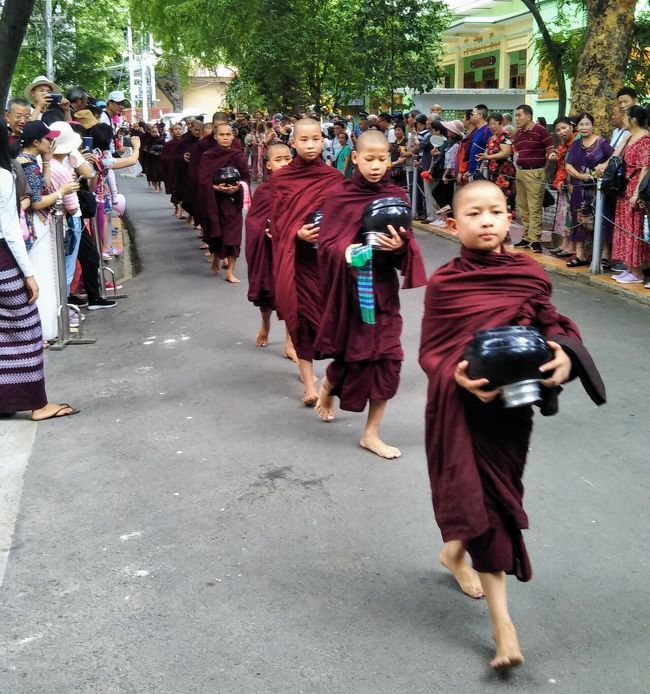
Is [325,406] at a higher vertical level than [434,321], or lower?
lower

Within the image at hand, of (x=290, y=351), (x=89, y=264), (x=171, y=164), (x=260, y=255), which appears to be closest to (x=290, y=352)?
(x=290, y=351)

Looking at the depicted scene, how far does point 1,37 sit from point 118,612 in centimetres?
1005

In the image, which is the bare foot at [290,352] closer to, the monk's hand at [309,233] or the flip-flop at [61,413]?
the monk's hand at [309,233]

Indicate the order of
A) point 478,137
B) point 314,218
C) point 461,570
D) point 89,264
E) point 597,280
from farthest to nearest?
1. point 478,137
2. point 597,280
3. point 89,264
4. point 314,218
5. point 461,570

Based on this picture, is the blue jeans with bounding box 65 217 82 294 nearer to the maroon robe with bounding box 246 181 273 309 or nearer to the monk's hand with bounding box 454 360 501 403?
the maroon robe with bounding box 246 181 273 309

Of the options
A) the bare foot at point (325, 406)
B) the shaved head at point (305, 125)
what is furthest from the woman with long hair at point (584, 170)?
the bare foot at point (325, 406)

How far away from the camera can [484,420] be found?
3.18 m

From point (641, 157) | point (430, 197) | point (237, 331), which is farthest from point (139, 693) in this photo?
point (430, 197)

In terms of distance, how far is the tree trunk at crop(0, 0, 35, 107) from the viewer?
11523 millimetres

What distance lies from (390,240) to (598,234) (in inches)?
238

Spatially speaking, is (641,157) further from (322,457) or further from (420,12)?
(420,12)

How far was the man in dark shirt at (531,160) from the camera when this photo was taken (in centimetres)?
1196

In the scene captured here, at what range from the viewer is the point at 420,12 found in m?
19.8

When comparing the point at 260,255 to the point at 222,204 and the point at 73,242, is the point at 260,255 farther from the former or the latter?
the point at 222,204
